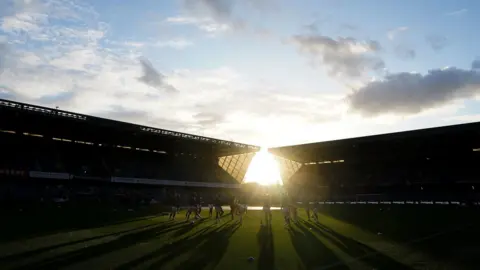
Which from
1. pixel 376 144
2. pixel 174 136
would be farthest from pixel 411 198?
pixel 174 136

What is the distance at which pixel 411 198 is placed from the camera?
60.4m

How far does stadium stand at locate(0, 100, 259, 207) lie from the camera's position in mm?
54797

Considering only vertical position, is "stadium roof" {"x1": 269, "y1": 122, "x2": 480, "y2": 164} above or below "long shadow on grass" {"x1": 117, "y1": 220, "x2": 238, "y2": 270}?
above

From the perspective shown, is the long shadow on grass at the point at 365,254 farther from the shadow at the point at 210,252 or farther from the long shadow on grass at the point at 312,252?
the shadow at the point at 210,252

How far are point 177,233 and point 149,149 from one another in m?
53.9

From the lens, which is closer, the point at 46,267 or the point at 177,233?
the point at 46,267

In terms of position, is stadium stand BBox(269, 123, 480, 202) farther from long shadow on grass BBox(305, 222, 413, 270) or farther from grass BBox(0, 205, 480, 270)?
long shadow on grass BBox(305, 222, 413, 270)

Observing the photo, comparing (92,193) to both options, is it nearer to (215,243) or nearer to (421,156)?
(215,243)

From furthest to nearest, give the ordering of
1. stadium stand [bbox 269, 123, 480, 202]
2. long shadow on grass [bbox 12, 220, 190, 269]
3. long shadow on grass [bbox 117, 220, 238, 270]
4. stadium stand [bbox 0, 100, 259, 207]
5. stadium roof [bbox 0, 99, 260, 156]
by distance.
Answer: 1. stadium stand [bbox 269, 123, 480, 202]
2. stadium stand [bbox 0, 100, 259, 207]
3. stadium roof [bbox 0, 99, 260, 156]
4. long shadow on grass [bbox 117, 220, 238, 270]
5. long shadow on grass [bbox 12, 220, 190, 269]

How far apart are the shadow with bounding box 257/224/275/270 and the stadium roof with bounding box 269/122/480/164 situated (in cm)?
3629

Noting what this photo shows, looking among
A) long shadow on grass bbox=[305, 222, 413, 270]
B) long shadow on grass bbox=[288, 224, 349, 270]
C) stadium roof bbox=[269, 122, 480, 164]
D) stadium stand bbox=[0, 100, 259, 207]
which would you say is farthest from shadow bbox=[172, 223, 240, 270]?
stadium roof bbox=[269, 122, 480, 164]

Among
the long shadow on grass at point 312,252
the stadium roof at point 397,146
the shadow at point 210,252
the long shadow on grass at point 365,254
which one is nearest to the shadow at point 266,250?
the long shadow on grass at point 312,252

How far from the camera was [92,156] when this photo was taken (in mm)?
67188

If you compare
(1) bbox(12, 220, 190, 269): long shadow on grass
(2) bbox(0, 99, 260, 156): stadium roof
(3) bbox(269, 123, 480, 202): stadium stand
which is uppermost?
(2) bbox(0, 99, 260, 156): stadium roof
